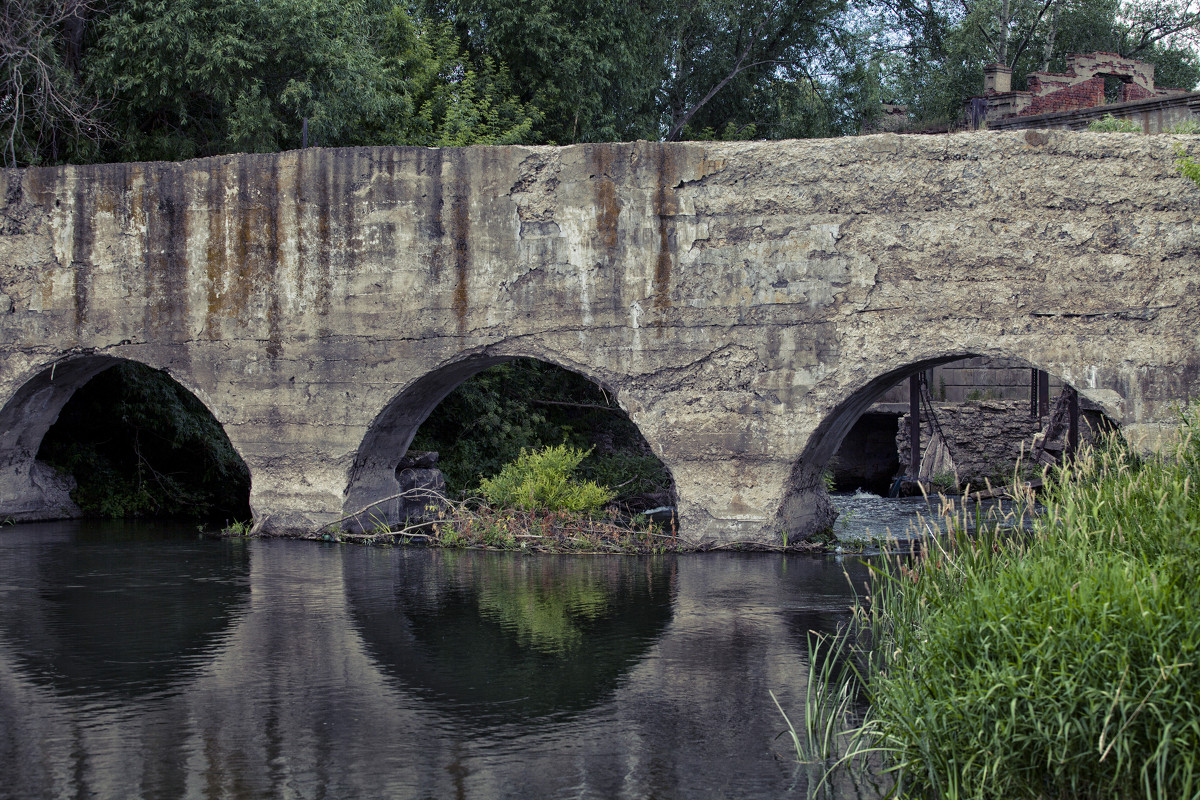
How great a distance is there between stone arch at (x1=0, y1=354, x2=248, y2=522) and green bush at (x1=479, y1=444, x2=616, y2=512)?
273 cm

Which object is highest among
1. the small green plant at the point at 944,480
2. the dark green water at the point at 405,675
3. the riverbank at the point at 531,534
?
the small green plant at the point at 944,480

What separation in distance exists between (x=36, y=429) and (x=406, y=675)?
845 cm

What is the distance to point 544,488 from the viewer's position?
1157 centimetres

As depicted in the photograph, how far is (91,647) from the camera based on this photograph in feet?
22.9

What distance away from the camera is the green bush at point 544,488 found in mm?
11508

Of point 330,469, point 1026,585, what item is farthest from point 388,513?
point 1026,585

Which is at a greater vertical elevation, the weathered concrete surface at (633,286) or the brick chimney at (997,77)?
the brick chimney at (997,77)

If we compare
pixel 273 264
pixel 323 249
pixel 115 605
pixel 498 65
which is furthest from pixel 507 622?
pixel 498 65

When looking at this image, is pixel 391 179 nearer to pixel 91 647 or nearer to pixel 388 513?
pixel 388 513

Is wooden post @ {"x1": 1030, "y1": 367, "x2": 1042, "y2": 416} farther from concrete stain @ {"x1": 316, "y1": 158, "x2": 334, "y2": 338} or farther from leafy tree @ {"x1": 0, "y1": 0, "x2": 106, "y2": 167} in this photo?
leafy tree @ {"x1": 0, "y1": 0, "x2": 106, "y2": 167}

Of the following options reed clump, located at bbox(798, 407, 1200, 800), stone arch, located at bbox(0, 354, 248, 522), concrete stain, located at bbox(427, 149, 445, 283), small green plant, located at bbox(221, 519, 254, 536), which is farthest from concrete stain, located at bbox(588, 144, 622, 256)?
reed clump, located at bbox(798, 407, 1200, 800)

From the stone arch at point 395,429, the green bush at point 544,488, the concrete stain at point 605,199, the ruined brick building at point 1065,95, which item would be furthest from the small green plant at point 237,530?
the ruined brick building at point 1065,95

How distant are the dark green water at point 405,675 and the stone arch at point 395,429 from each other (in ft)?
4.61

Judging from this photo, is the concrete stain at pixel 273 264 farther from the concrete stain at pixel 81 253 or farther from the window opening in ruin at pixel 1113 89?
the window opening in ruin at pixel 1113 89
